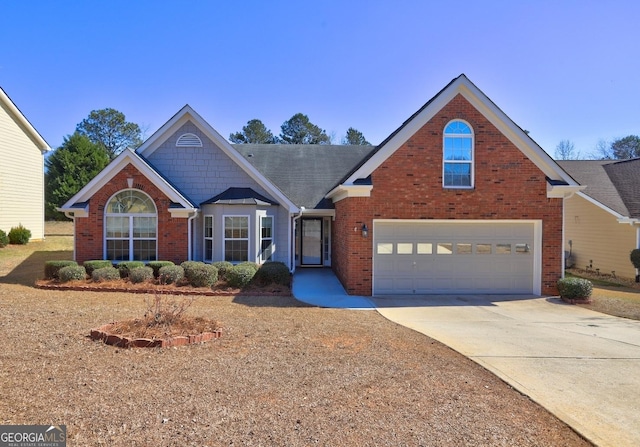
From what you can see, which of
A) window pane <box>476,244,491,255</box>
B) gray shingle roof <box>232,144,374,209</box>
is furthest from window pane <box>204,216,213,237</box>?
window pane <box>476,244,491,255</box>

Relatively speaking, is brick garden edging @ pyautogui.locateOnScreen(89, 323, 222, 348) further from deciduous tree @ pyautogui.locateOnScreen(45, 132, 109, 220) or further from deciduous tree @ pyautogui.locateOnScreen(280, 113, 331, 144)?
deciduous tree @ pyautogui.locateOnScreen(280, 113, 331, 144)

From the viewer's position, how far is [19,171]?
908 inches

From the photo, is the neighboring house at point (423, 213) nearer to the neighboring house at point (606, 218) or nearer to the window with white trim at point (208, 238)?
the window with white trim at point (208, 238)

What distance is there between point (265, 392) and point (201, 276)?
8.46m

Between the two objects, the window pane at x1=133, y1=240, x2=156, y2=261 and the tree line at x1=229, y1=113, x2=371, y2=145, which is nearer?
the window pane at x1=133, y1=240, x2=156, y2=261

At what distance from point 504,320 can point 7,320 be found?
11.2m

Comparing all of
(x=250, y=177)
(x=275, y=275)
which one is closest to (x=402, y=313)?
(x=275, y=275)

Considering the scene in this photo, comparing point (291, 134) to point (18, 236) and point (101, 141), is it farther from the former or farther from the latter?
point (18, 236)

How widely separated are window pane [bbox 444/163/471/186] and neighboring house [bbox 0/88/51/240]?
74.4 ft

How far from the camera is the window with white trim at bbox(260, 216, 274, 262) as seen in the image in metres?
15.5

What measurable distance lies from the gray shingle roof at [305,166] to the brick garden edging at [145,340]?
10525 millimetres

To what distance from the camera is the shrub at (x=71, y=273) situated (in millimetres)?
→ 12961

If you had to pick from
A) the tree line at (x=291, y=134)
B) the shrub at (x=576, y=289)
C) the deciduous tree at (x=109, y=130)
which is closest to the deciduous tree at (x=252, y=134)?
the tree line at (x=291, y=134)

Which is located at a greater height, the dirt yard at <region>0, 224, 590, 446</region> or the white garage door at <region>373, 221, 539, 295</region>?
the white garage door at <region>373, 221, 539, 295</region>
